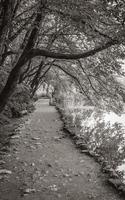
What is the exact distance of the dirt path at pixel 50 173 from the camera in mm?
4824

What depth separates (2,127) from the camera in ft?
29.5

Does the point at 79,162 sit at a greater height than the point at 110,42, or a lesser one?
lesser

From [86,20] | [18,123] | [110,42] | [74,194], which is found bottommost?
[74,194]

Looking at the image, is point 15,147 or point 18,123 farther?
point 18,123

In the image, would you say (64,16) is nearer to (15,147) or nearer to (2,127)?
(15,147)

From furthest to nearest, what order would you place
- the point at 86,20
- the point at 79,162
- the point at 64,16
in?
the point at 79,162 → the point at 64,16 → the point at 86,20

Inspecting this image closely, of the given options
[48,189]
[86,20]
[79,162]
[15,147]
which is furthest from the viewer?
[15,147]

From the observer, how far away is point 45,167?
614cm

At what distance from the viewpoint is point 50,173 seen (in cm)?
582

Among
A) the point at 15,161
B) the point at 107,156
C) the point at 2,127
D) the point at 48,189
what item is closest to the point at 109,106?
the point at 107,156

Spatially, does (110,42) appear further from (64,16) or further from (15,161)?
(15,161)

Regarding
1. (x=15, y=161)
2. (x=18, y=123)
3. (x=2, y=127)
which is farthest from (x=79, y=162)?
(x=18, y=123)

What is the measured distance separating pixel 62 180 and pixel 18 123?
521 centimetres

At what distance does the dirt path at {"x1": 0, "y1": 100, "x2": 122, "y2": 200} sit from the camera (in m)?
4.82
